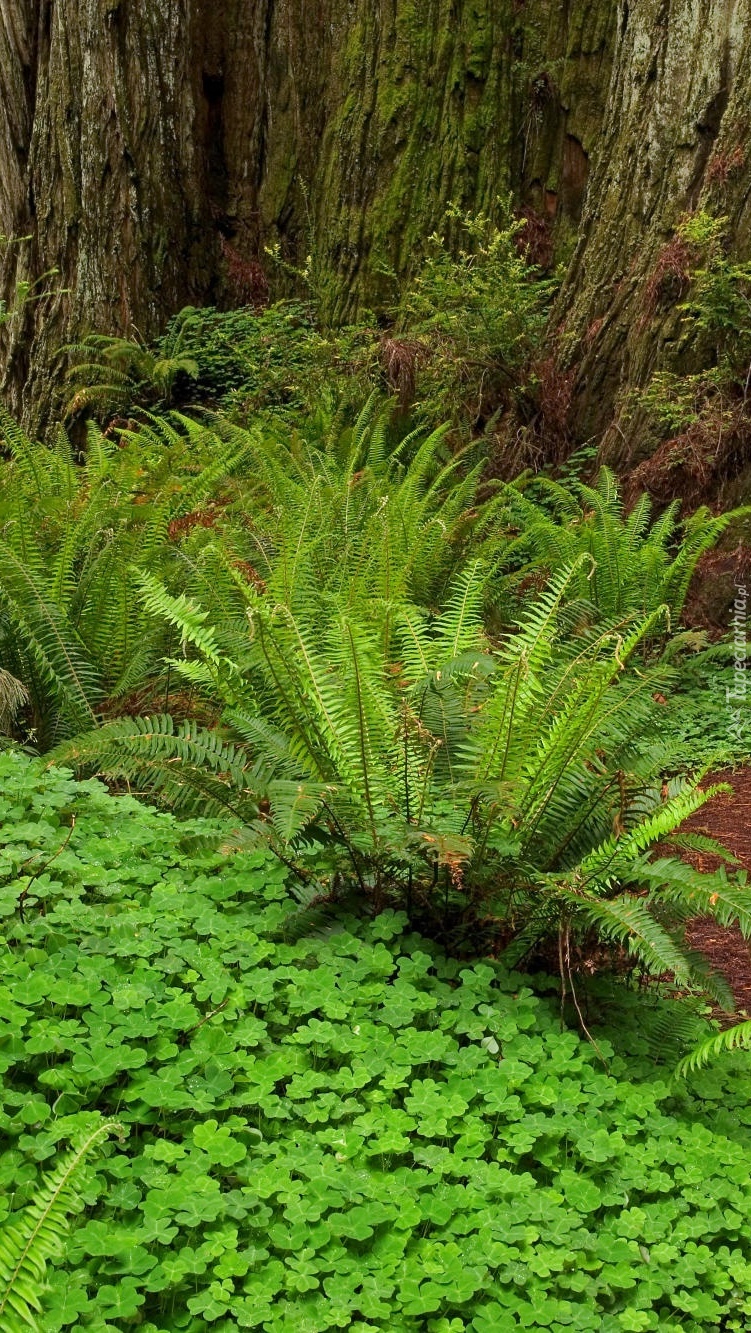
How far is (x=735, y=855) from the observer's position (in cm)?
401

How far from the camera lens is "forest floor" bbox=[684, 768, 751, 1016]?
3807mm

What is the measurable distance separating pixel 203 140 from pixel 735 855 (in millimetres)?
10501

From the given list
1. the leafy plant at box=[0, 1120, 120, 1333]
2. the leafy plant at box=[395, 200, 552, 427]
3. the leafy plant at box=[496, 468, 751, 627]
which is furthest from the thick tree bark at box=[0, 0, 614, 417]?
the leafy plant at box=[0, 1120, 120, 1333]

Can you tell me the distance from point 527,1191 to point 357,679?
1.40 meters

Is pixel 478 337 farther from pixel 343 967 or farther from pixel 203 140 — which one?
pixel 343 967

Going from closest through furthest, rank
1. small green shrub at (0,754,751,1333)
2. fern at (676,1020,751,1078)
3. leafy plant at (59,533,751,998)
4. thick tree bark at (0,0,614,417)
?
small green shrub at (0,754,751,1333), fern at (676,1020,751,1078), leafy plant at (59,533,751,998), thick tree bark at (0,0,614,417)

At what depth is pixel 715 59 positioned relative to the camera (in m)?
7.44

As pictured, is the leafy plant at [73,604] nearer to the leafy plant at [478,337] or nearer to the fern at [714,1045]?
the fern at [714,1045]

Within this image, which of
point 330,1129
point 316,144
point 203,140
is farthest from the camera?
point 316,144

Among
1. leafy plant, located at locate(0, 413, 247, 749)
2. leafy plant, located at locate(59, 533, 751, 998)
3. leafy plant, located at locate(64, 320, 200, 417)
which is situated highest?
leafy plant, located at locate(59, 533, 751, 998)

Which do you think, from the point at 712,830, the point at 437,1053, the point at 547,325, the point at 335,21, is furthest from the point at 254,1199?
the point at 335,21

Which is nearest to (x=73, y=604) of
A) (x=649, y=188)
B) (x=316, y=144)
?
(x=649, y=188)

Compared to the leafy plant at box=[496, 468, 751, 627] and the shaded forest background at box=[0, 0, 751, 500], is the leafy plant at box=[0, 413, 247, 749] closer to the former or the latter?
the leafy plant at box=[496, 468, 751, 627]

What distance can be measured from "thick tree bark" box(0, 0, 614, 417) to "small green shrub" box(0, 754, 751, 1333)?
8.40 meters
